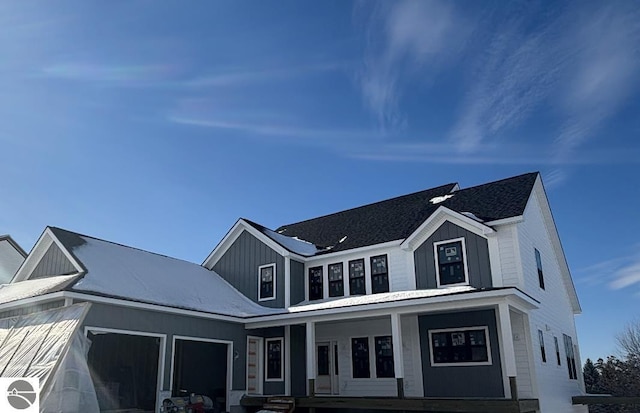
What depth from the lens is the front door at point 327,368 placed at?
16.6m

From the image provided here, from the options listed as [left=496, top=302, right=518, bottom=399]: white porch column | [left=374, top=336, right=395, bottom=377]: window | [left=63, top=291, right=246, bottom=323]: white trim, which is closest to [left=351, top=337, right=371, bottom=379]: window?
[left=374, top=336, right=395, bottom=377]: window

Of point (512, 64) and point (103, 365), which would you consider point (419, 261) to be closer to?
point (512, 64)

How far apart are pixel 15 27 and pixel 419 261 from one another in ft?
38.6

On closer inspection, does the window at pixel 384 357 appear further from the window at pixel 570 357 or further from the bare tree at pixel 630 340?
the bare tree at pixel 630 340

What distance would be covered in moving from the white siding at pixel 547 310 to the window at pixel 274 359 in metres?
7.75

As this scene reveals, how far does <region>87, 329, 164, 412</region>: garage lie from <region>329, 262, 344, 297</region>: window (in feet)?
19.0

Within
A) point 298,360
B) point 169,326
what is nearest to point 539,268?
point 298,360

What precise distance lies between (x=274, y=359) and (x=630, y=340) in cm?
3255

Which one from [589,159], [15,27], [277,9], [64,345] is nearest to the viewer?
[64,345]

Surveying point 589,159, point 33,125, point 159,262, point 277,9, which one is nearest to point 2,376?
point 33,125

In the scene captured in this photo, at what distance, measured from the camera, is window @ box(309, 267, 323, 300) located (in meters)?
17.6

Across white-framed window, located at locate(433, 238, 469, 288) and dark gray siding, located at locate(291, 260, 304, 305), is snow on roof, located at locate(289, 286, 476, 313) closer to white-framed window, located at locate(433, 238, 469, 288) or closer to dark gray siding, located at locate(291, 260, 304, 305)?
white-framed window, located at locate(433, 238, 469, 288)

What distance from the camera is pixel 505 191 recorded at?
15766 mm

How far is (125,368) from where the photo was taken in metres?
16.4
